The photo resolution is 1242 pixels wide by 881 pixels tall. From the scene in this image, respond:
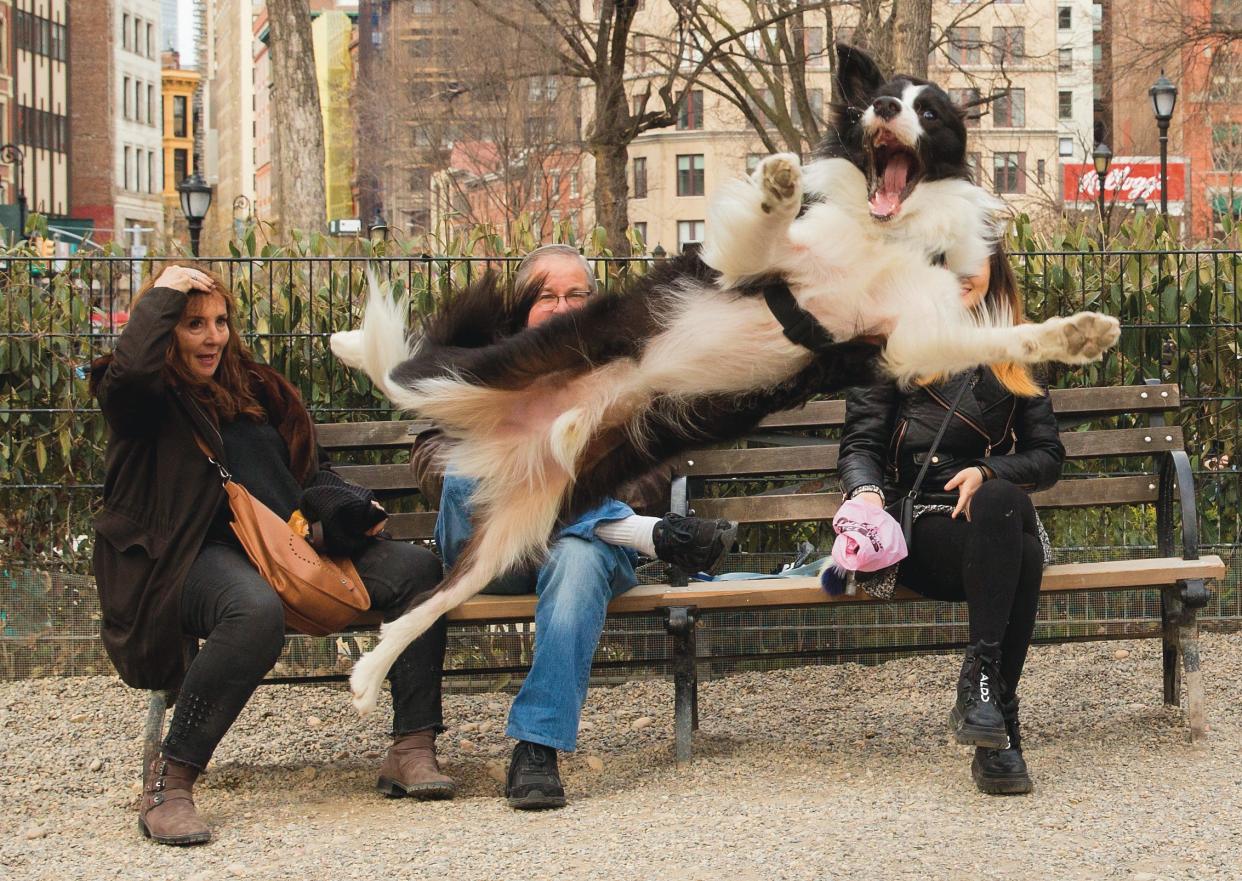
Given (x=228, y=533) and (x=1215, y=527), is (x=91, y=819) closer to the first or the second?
(x=228, y=533)

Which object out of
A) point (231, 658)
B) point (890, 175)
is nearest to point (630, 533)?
point (231, 658)

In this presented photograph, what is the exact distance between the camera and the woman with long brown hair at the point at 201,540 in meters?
4.03

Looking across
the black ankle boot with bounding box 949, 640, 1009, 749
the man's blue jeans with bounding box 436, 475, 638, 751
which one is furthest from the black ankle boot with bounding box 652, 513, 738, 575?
the black ankle boot with bounding box 949, 640, 1009, 749

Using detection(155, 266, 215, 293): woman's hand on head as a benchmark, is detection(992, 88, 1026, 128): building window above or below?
above

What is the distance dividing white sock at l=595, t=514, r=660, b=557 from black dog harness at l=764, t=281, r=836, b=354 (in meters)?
0.96

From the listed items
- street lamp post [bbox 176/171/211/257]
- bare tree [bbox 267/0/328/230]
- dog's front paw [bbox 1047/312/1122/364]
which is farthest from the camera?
street lamp post [bbox 176/171/211/257]

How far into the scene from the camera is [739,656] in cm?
562

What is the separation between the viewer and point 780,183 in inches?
140

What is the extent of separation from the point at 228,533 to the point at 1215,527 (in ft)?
14.0

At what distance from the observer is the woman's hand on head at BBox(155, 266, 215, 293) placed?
4.17 m

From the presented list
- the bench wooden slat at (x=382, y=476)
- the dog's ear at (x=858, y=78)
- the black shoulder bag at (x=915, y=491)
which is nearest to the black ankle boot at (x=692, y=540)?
the black shoulder bag at (x=915, y=491)

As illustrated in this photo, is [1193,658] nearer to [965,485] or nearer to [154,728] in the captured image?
[965,485]

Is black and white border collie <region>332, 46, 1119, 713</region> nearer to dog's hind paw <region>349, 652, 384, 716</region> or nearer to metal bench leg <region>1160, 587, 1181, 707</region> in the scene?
dog's hind paw <region>349, 652, 384, 716</region>

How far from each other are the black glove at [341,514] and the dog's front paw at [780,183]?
1602 mm
